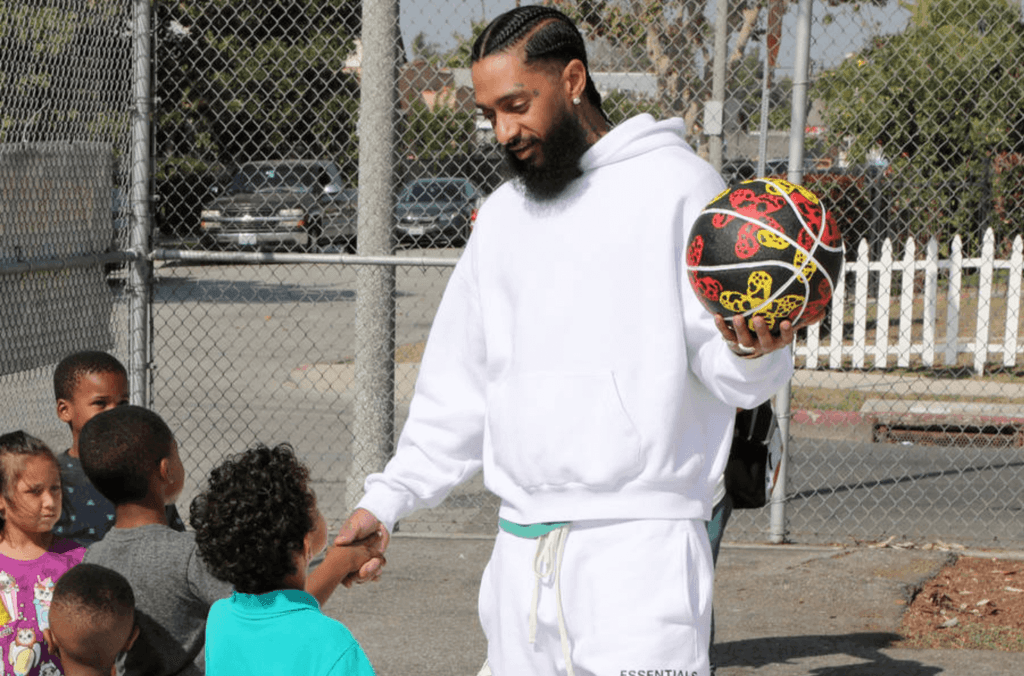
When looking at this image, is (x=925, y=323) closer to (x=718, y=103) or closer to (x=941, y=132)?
(x=941, y=132)

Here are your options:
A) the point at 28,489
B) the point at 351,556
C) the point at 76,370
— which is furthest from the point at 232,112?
the point at 351,556

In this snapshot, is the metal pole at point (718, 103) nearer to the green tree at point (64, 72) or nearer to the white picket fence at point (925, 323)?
the white picket fence at point (925, 323)

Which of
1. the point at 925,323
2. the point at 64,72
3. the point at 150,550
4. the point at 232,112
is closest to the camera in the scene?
the point at 150,550

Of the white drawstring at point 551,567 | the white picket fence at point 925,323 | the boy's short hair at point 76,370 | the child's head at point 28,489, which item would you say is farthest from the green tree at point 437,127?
the white drawstring at point 551,567

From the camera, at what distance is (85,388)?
4.21 meters

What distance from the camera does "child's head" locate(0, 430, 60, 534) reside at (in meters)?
3.57

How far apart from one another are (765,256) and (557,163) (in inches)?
22.5

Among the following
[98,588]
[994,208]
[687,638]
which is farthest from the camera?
[994,208]

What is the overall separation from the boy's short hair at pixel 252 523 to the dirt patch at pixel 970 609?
335cm

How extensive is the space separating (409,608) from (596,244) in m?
3.36

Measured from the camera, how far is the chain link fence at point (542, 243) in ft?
21.2

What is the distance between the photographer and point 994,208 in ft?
48.5

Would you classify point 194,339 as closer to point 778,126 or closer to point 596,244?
point 778,126

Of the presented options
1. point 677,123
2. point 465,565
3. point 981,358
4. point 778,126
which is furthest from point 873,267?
point 677,123
